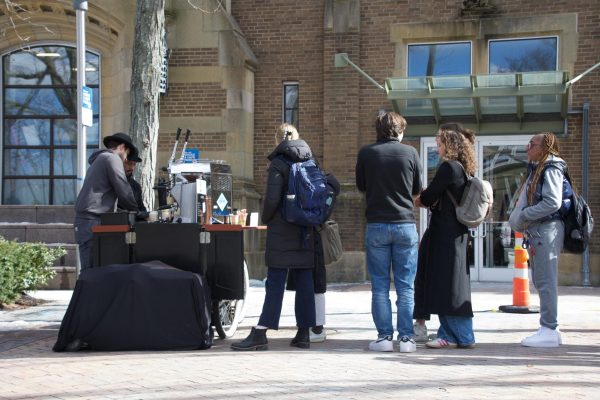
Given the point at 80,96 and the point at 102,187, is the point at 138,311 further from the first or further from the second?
the point at 80,96

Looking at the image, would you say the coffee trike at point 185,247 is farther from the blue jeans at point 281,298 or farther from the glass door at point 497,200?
the glass door at point 497,200

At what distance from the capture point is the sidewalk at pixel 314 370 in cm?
557

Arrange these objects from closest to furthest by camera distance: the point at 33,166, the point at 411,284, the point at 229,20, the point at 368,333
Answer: the point at 411,284
the point at 368,333
the point at 229,20
the point at 33,166

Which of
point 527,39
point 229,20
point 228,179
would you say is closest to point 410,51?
point 527,39

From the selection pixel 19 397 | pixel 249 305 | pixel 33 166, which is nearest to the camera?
pixel 19 397

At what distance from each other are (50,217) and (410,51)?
23.6 feet

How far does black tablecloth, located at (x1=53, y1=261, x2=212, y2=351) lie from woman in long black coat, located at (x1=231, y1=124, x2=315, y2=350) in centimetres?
47

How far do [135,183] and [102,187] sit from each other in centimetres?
122

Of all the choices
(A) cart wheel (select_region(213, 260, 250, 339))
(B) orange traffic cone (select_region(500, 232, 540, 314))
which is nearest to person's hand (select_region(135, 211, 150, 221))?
(A) cart wheel (select_region(213, 260, 250, 339))

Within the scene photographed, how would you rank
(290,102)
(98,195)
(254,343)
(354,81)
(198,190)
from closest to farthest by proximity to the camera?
(254,343), (98,195), (198,190), (354,81), (290,102)

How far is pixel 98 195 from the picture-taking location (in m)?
8.16

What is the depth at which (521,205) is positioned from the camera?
784 cm

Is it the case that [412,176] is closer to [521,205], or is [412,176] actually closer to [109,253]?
[521,205]

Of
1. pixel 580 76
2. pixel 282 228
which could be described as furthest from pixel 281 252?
pixel 580 76
